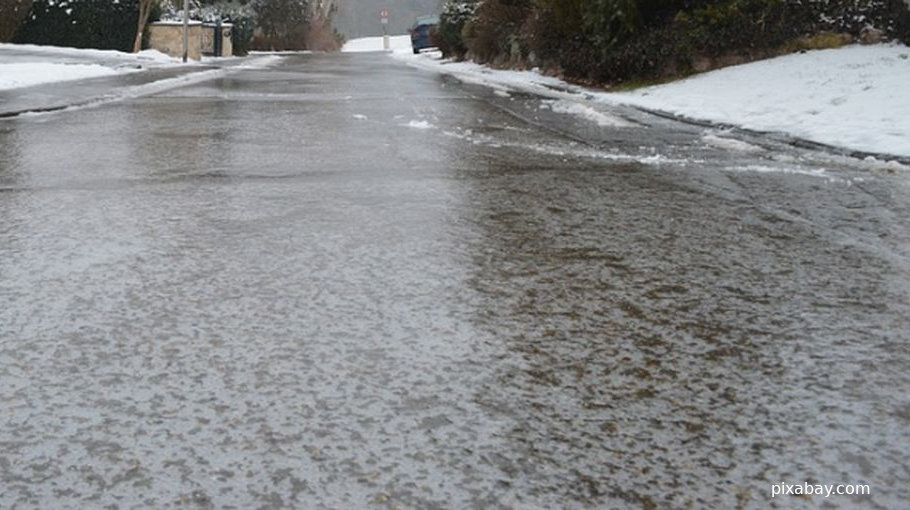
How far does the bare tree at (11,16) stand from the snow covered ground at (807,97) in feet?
69.8

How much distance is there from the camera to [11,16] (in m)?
32.8

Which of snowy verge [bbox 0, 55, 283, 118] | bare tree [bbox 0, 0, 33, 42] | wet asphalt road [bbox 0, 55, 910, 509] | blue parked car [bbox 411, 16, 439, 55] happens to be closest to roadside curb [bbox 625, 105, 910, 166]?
wet asphalt road [bbox 0, 55, 910, 509]

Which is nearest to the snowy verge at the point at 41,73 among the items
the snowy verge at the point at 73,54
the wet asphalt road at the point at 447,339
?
the snowy verge at the point at 73,54

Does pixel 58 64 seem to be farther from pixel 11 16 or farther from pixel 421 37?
pixel 421 37

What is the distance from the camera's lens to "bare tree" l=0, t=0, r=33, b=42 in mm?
32500

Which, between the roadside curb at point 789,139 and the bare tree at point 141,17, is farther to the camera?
the bare tree at point 141,17

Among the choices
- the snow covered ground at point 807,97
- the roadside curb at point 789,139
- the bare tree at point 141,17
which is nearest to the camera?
the roadside curb at point 789,139

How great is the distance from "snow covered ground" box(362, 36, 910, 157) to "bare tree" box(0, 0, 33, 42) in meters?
21.3

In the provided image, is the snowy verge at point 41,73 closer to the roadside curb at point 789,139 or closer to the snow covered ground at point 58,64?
the snow covered ground at point 58,64

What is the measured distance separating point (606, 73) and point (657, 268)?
15.8 metres

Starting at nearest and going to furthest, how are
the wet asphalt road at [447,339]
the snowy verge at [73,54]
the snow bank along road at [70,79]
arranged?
the wet asphalt road at [447,339] < the snow bank along road at [70,79] < the snowy verge at [73,54]

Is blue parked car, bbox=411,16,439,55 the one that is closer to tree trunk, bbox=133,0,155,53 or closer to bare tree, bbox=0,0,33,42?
tree trunk, bbox=133,0,155,53

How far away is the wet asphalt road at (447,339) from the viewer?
2.24 metres

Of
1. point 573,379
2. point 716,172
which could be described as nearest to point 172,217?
point 573,379
